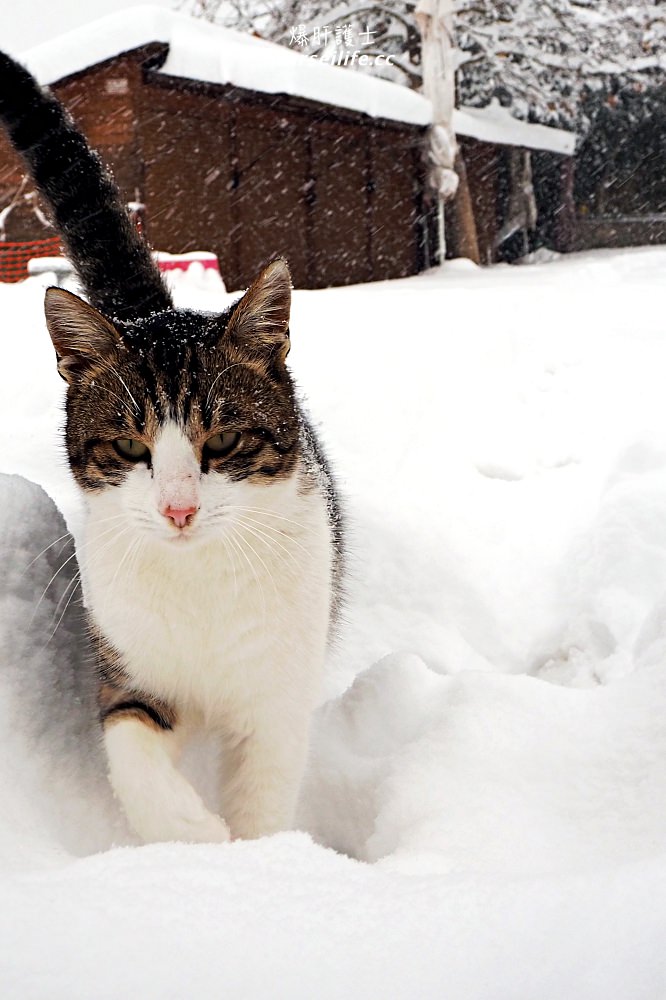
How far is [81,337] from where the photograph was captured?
1.82 metres

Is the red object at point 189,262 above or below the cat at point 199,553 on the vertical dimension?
above

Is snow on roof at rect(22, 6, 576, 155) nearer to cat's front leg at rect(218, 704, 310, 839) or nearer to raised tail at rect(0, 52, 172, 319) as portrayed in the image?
raised tail at rect(0, 52, 172, 319)

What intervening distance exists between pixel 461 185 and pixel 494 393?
10274 millimetres

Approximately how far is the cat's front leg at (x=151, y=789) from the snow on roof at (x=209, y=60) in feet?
24.3

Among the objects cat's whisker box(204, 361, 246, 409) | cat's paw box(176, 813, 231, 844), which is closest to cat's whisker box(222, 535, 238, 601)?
cat's whisker box(204, 361, 246, 409)

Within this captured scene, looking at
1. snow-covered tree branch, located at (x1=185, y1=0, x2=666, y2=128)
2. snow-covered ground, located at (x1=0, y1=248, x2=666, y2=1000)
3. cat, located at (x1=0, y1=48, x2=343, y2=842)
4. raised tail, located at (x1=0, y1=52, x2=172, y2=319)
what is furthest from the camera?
snow-covered tree branch, located at (x1=185, y1=0, x2=666, y2=128)

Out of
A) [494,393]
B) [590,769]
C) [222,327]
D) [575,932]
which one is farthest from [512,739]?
[494,393]

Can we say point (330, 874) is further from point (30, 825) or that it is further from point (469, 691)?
point (469, 691)

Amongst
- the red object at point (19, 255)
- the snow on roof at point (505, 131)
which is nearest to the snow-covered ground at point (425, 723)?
the red object at point (19, 255)

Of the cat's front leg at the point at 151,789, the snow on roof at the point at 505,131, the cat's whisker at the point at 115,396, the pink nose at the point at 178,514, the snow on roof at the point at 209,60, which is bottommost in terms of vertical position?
the cat's front leg at the point at 151,789

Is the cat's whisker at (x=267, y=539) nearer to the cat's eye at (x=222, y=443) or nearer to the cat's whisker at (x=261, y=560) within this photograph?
the cat's whisker at (x=261, y=560)

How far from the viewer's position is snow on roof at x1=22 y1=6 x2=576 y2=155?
764 cm

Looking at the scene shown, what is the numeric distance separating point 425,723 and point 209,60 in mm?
7960

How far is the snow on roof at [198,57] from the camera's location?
7621 millimetres
